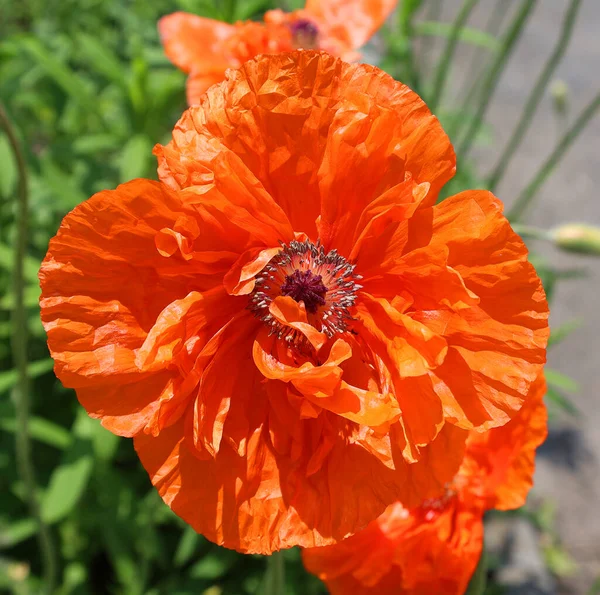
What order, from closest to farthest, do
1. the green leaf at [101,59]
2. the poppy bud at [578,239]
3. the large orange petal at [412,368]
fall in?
the large orange petal at [412,368] < the poppy bud at [578,239] < the green leaf at [101,59]

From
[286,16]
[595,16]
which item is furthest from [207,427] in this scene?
[595,16]

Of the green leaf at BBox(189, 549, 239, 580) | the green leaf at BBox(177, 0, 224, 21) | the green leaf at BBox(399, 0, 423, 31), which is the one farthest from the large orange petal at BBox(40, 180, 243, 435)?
the green leaf at BBox(177, 0, 224, 21)

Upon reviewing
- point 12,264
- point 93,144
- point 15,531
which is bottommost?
point 15,531

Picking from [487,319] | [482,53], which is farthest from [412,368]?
[482,53]

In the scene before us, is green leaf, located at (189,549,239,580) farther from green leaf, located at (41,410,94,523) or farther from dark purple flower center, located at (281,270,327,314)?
dark purple flower center, located at (281,270,327,314)

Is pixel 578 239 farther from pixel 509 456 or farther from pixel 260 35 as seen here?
pixel 260 35

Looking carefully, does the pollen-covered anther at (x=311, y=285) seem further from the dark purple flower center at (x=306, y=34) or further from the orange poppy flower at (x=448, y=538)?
the dark purple flower center at (x=306, y=34)

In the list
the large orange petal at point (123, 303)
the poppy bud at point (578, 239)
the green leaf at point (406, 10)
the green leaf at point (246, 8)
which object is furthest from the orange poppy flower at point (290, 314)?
the green leaf at point (246, 8)
